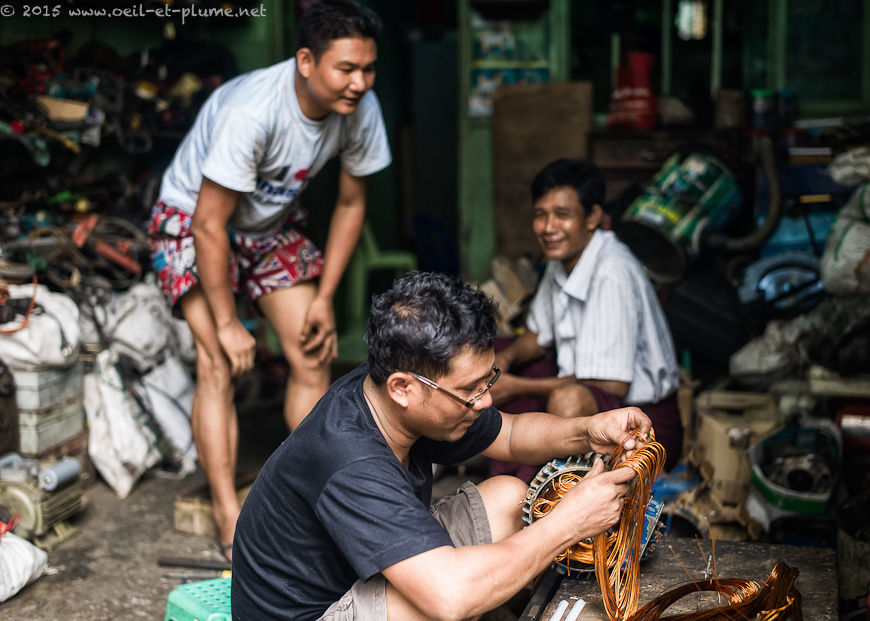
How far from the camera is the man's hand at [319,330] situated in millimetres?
3629

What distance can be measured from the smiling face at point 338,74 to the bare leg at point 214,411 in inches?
34.4

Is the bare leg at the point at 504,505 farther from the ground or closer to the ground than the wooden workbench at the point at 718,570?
farther from the ground

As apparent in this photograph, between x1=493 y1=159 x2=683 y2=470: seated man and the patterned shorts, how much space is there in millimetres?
938

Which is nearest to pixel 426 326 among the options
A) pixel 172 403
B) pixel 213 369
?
pixel 213 369

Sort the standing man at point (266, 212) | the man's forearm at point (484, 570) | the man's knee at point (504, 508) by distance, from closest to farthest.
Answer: the man's forearm at point (484, 570)
the man's knee at point (504, 508)
the standing man at point (266, 212)

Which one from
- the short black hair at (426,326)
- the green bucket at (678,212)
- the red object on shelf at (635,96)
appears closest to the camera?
the short black hair at (426,326)

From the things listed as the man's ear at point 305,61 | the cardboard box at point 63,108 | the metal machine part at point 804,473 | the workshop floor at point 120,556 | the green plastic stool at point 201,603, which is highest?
the man's ear at point 305,61

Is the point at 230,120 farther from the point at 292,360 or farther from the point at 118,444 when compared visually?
the point at 118,444

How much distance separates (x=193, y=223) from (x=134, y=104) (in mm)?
2085

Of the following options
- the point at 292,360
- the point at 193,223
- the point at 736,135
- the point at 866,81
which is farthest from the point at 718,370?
the point at 193,223

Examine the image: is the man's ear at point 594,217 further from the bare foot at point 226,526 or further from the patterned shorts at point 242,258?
the bare foot at point 226,526

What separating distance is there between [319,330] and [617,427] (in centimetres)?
160

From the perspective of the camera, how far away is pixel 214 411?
3.56 meters

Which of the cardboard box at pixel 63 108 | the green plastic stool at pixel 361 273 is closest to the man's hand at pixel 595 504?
the cardboard box at pixel 63 108
